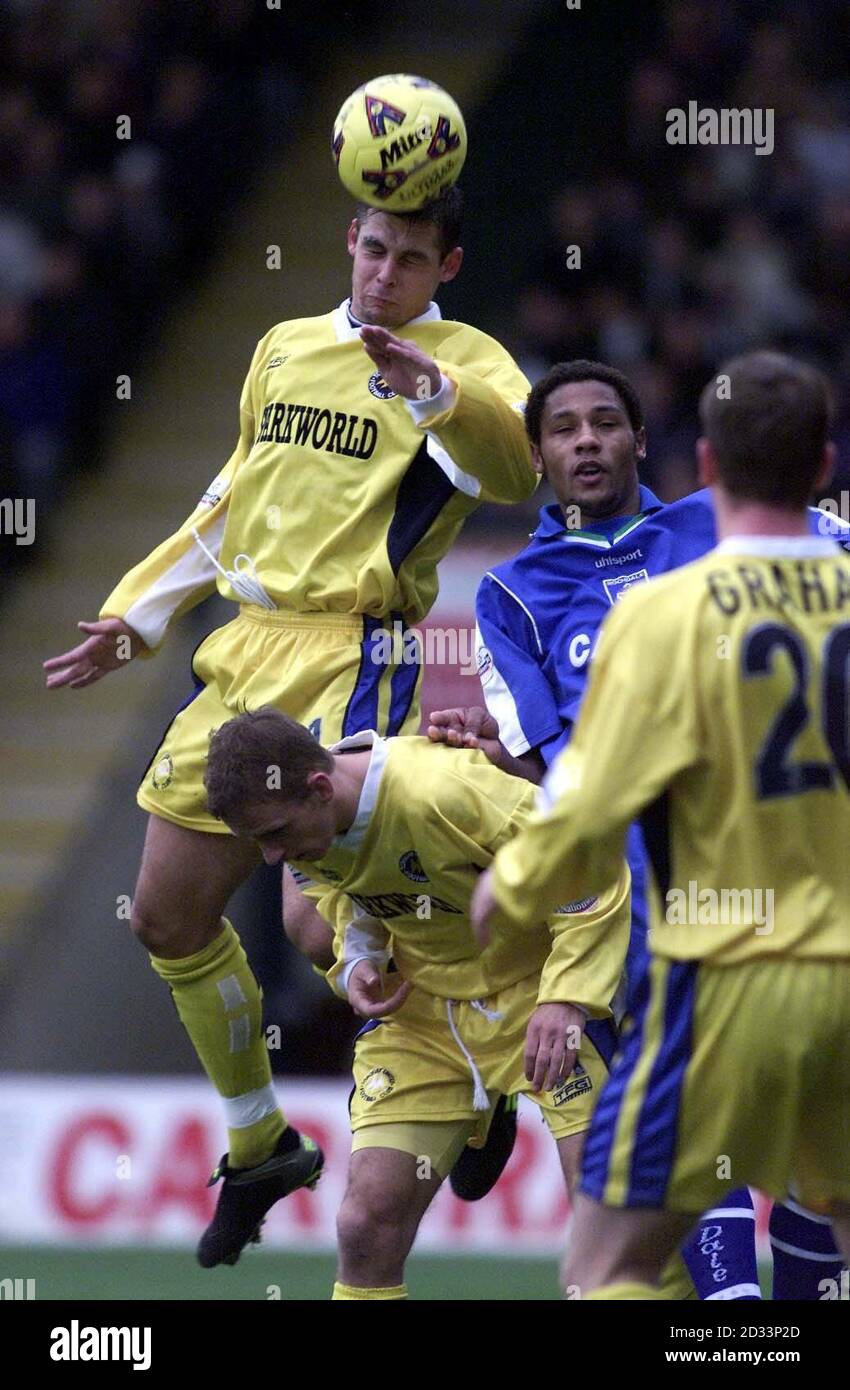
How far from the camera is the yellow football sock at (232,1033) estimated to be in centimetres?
554

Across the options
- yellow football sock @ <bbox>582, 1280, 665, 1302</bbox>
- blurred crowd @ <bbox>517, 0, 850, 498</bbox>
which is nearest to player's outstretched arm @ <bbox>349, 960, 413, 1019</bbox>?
yellow football sock @ <bbox>582, 1280, 665, 1302</bbox>

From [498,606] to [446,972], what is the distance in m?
0.88

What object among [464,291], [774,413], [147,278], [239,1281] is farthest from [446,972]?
[147,278]

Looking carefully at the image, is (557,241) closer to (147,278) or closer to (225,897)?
(147,278)

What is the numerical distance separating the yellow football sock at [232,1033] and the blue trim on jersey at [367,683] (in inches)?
30.7

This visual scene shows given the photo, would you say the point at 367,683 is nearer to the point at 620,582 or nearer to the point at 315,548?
the point at 315,548

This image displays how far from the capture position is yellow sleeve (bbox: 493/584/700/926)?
3330 mm

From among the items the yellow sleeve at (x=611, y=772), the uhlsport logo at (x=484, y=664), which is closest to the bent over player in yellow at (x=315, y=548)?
the uhlsport logo at (x=484, y=664)

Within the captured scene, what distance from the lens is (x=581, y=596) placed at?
505 centimetres

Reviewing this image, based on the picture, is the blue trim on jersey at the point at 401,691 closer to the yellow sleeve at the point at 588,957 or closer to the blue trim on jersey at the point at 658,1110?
the yellow sleeve at the point at 588,957

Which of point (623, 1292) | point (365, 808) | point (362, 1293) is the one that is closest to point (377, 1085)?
point (362, 1293)

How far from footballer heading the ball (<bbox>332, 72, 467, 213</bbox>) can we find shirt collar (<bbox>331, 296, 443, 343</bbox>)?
1.00 feet

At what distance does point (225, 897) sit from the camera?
551cm

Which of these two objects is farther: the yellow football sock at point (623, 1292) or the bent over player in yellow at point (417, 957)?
the bent over player in yellow at point (417, 957)
